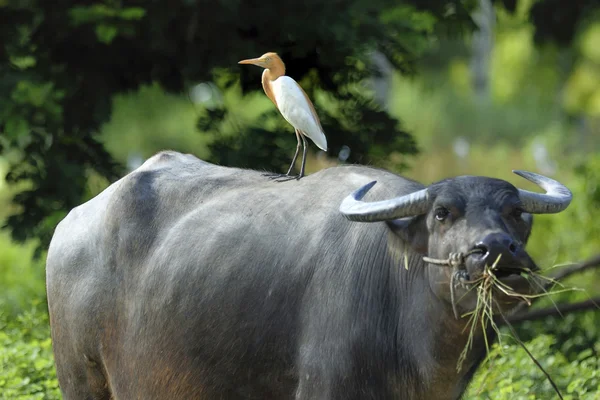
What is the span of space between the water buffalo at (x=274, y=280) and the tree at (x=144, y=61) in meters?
2.73

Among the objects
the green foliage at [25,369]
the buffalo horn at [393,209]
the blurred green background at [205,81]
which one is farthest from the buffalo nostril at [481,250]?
the green foliage at [25,369]

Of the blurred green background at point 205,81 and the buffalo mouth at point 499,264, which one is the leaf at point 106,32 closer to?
the blurred green background at point 205,81

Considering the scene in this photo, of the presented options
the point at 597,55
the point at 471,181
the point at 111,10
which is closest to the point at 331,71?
the point at 111,10

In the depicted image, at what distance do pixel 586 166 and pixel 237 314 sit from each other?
8.49 metres

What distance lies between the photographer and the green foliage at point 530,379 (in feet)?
23.1

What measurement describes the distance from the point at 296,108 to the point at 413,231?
978 millimetres

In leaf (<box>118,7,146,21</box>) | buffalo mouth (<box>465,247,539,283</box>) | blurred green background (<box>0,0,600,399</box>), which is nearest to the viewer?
buffalo mouth (<box>465,247,539,283</box>)

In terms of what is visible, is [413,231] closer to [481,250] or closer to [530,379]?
[481,250]

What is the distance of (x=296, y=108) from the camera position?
5574 mm

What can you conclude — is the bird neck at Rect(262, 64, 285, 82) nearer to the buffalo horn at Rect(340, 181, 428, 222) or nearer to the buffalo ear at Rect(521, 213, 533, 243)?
the buffalo horn at Rect(340, 181, 428, 222)

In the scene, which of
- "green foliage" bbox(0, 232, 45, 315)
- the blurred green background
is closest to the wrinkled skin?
the blurred green background

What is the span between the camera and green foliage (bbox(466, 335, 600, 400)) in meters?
7.04

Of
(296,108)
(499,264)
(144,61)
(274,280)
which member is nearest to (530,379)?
(274,280)

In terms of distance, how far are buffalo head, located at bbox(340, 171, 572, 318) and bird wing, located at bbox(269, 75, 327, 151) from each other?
0.67 meters
